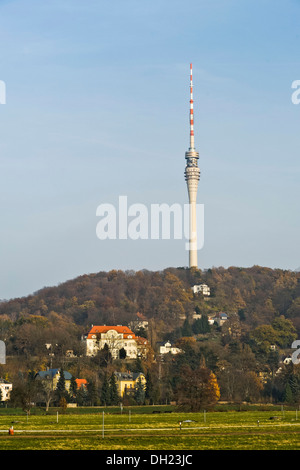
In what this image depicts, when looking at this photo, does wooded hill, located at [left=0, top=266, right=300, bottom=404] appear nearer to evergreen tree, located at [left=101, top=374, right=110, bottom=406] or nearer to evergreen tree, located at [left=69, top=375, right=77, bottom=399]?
evergreen tree, located at [left=101, top=374, right=110, bottom=406]

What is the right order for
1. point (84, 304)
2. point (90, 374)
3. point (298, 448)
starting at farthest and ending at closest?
point (84, 304)
point (90, 374)
point (298, 448)

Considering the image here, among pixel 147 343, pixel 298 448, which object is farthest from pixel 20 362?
pixel 298 448

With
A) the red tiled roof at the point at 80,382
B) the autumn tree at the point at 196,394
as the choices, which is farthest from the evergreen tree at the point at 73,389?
the autumn tree at the point at 196,394
